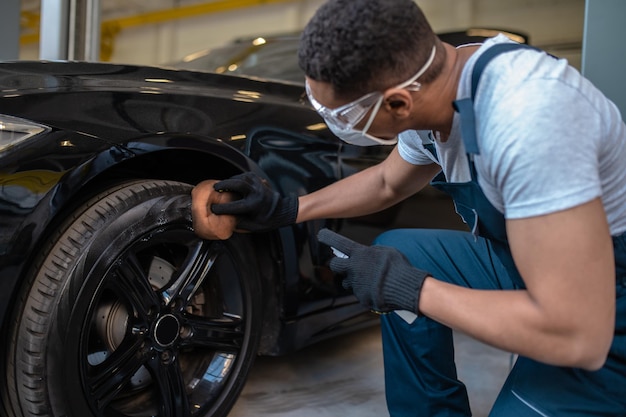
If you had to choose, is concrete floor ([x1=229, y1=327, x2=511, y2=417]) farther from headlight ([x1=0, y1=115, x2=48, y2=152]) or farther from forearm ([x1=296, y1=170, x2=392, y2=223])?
headlight ([x1=0, y1=115, x2=48, y2=152])

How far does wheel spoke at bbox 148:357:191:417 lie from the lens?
4.26 feet

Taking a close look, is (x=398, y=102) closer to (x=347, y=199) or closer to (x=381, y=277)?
(x=381, y=277)

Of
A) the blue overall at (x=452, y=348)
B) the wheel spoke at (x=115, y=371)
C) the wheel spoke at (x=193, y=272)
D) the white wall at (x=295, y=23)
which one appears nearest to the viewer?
the blue overall at (x=452, y=348)

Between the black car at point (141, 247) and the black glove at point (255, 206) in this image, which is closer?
the black car at point (141, 247)

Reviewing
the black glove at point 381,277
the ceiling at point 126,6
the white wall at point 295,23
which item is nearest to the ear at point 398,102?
the black glove at point 381,277

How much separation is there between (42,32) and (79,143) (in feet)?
5.80

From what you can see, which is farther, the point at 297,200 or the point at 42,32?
the point at 42,32

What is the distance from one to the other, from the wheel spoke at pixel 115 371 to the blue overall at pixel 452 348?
618mm

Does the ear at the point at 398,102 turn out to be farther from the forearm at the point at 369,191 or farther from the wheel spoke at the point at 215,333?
the wheel spoke at the point at 215,333

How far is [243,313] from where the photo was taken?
1.47 m

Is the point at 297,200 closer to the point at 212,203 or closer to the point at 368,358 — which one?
the point at 212,203

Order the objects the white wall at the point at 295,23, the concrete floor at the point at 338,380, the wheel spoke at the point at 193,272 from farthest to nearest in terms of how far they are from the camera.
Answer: the white wall at the point at 295,23
the concrete floor at the point at 338,380
the wheel spoke at the point at 193,272

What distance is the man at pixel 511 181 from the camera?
2.81 feet

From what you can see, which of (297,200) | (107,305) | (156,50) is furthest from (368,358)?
(156,50)
